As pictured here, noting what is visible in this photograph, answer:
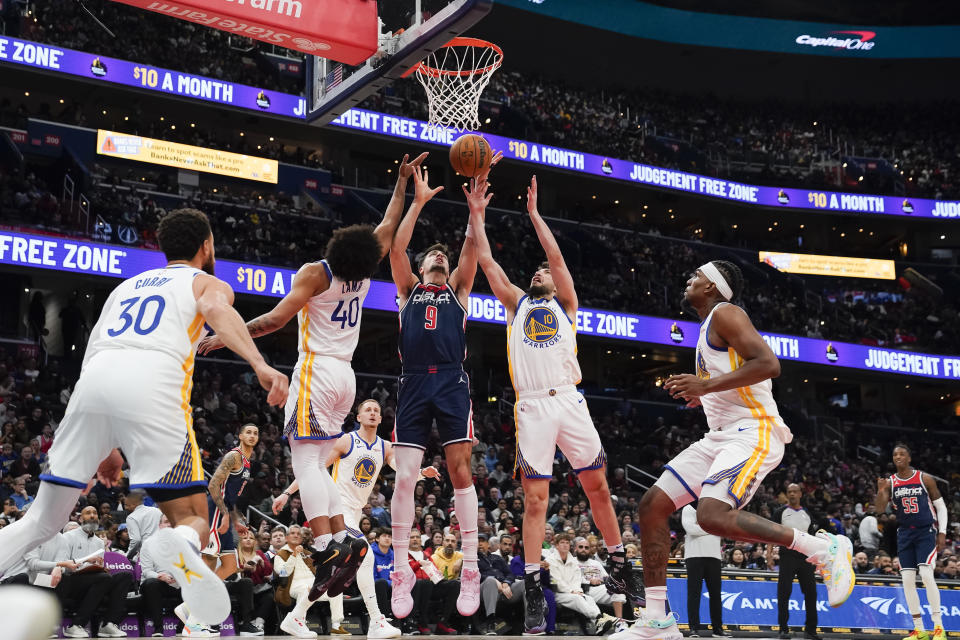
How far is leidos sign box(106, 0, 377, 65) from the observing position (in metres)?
7.59

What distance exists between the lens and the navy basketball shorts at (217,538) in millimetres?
8672

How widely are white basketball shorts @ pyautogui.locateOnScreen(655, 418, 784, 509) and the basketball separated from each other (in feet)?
9.92

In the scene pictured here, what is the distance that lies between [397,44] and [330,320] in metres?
2.72

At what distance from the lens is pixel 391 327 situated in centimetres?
2873

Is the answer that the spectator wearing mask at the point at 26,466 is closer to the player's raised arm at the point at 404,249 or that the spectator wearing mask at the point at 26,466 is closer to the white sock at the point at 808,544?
the player's raised arm at the point at 404,249

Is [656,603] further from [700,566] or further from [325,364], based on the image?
[700,566]

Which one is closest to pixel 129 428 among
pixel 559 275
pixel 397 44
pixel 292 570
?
pixel 559 275

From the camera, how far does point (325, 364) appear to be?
22.0ft

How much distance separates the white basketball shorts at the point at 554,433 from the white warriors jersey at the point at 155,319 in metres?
3.46

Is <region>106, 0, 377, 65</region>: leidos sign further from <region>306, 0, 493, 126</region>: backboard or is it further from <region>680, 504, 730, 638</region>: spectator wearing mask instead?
<region>680, 504, 730, 638</region>: spectator wearing mask

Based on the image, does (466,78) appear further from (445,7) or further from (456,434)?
(456,434)

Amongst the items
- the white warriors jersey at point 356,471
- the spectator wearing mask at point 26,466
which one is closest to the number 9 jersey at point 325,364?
the white warriors jersey at point 356,471

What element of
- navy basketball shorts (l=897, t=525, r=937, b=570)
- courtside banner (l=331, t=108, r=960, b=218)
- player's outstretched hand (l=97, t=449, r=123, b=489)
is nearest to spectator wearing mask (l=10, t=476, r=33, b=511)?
player's outstretched hand (l=97, t=449, r=123, b=489)

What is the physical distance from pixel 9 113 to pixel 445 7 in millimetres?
21052
